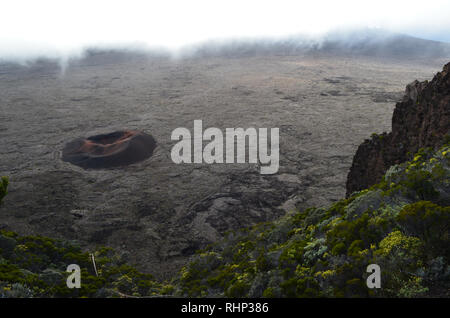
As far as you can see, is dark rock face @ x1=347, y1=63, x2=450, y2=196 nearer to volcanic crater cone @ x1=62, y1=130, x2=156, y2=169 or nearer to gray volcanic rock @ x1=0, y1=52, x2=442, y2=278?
gray volcanic rock @ x1=0, y1=52, x2=442, y2=278

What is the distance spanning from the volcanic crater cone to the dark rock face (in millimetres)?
14459

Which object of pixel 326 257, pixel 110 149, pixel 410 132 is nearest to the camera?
pixel 326 257

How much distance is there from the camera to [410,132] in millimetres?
10555

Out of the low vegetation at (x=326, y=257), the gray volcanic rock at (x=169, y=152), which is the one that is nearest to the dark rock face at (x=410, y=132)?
the low vegetation at (x=326, y=257)

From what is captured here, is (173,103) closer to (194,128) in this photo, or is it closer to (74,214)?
(194,128)

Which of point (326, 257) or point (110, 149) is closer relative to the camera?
point (326, 257)

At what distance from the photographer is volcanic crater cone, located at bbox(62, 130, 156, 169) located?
2141 centimetres

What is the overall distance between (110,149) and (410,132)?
18459mm

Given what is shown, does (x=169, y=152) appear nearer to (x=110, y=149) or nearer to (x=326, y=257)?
(x=110, y=149)

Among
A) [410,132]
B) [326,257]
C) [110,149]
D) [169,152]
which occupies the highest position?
[410,132]

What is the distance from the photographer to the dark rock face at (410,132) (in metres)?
9.27

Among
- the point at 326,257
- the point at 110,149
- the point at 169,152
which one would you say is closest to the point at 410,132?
the point at 326,257
